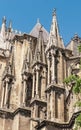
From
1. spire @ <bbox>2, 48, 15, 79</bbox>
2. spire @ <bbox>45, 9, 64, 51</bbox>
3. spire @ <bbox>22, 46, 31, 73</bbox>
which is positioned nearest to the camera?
spire @ <bbox>45, 9, 64, 51</bbox>

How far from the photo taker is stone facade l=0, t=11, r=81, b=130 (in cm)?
2047

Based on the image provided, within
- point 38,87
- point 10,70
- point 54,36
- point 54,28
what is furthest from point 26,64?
point 54,36

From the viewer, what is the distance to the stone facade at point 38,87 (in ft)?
67.2

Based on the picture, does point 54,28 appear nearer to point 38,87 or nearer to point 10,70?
point 38,87

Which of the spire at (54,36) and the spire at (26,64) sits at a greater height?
the spire at (54,36)

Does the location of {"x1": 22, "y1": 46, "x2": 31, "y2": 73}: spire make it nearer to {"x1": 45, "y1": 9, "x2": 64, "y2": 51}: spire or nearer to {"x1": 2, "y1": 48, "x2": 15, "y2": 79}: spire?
{"x1": 2, "y1": 48, "x2": 15, "y2": 79}: spire

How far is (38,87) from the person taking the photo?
23.8 meters

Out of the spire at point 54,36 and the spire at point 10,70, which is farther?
the spire at point 10,70

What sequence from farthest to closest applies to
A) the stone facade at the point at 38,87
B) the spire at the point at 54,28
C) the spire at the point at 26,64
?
1. the spire at the point at 26,64
2. the spire at the point at 54,28
3. the stone facade at the point at 38,87

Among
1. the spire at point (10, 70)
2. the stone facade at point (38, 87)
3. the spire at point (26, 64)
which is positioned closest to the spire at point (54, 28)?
the stone facade at point (38, 87)

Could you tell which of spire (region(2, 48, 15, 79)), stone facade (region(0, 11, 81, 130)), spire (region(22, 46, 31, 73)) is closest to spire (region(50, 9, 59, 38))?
stone facade (region(0, 11, 81, 130))

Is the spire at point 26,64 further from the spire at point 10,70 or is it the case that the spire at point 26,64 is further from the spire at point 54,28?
the spire at point 54,28

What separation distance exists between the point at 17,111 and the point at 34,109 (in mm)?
1821

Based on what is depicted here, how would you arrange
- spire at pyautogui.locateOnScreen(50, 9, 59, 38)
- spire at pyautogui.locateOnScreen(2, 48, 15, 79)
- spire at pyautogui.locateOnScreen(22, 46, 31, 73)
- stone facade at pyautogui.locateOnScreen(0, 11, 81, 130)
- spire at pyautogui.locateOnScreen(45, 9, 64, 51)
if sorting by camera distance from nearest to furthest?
1. stone facade at pyautogui.locateOnScreen(0, 11, 81, 130)
2. spire at pyautogui.locateOnScreen(45, 9, 64, 51)
3. spire at pyautogui.locateOnScreen(50, 9, 59, 38)
4. spire at pyautogui.locateOnScreen(22, 46, 31, 73)
5. spire at pyautogui.locateOnScreen(2, 48, 15, 79)
